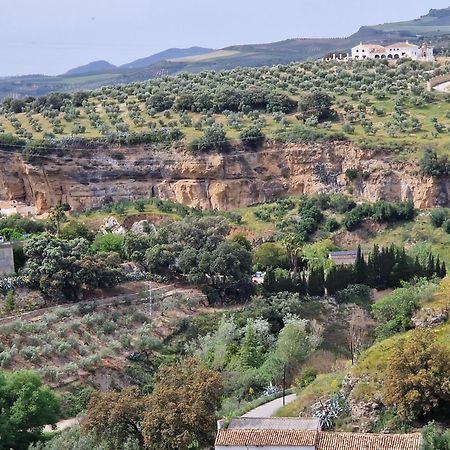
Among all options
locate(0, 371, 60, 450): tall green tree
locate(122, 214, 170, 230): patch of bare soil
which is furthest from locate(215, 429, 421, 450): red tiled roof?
locate(122, 214, 170, 230): patch of bare soil

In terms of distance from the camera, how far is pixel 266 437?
2772cm

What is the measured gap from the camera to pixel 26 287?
4891 centimetres

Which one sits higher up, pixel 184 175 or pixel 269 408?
pixel 184 175

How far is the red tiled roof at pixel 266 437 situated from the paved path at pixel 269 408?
3.81 m

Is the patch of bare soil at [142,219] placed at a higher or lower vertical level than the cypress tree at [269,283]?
higher

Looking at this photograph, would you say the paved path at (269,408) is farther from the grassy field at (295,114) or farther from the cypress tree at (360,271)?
the grassy field at (295,114)

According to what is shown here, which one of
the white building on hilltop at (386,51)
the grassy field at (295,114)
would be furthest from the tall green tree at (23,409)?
the white building on hilltop at (386,51)

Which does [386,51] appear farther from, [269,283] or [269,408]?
[269,408]

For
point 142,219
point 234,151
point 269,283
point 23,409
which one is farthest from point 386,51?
point 23,409

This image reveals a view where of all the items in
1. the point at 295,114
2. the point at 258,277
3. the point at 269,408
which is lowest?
the point at 258,277

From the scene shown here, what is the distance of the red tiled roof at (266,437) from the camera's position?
27359mm

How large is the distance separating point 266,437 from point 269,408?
5700 mm

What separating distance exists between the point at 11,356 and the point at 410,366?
19.6m

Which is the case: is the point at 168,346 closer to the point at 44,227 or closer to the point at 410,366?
the point at 44,227
